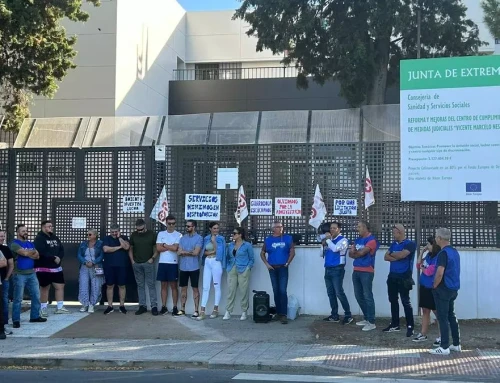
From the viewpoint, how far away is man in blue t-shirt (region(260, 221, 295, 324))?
11.0 m

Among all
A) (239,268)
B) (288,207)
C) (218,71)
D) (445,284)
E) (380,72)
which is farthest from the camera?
(218,71)

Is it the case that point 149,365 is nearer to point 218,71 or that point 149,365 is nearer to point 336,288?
point 336,288

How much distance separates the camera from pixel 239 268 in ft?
37.0

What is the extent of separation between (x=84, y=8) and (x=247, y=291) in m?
15.5

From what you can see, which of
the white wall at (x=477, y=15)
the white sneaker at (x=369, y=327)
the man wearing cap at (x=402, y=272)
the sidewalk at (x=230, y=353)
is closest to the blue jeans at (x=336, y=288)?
the white sneaker at (x=369, y=327)

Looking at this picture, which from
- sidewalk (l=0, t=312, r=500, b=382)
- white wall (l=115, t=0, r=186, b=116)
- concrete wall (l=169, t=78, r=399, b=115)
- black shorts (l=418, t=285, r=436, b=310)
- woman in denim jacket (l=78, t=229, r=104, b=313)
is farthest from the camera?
concrete wall (l=169, t=78, r=399, b=115)

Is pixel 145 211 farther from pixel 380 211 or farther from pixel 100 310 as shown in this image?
pixel 380 211

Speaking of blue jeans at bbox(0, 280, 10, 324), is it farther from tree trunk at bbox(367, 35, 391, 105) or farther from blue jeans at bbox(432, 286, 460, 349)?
tree trunk at bbox(367, 35, 391, 105)

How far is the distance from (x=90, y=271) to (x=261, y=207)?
367cm

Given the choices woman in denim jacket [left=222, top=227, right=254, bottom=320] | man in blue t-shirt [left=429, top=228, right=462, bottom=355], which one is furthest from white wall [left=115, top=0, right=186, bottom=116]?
man in blue t-shirt [left=429, top=228, right=462, bottom=355]

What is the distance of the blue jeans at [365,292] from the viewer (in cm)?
1020

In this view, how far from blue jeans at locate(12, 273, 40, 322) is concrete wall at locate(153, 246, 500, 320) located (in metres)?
2.92

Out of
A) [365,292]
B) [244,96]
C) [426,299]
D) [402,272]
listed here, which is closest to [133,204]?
[365,292]

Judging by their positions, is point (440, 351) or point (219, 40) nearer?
point (440, 351)
